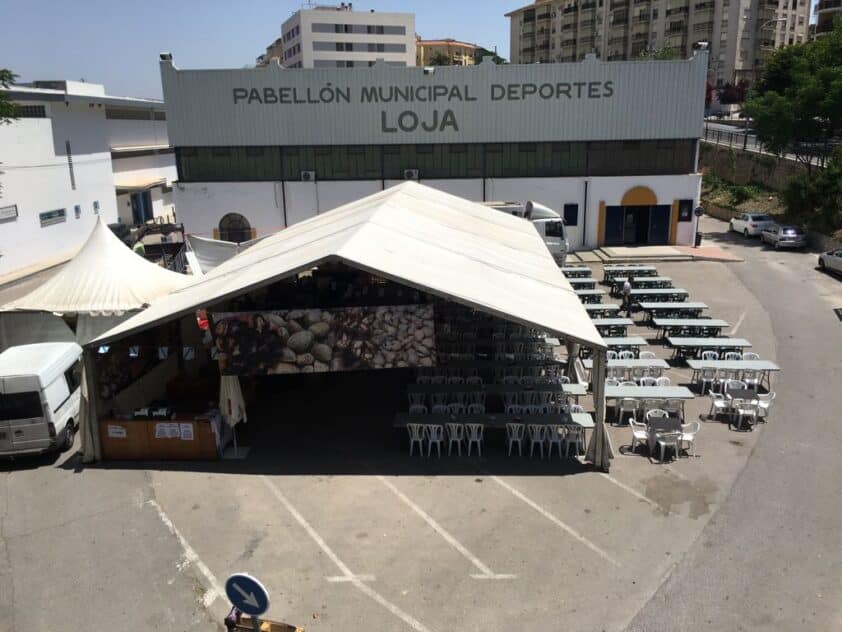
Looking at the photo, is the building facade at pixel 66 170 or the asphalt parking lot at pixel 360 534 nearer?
the asphalt parking lot at pixel 360 534

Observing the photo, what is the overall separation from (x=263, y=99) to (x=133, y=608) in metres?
25.0

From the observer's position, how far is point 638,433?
1221cm

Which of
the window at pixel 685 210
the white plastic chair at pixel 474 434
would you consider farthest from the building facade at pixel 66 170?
the window at pixel 685 210

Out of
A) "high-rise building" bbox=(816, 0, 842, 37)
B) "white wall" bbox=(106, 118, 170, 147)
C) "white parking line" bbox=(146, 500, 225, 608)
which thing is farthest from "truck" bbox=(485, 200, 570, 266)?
"high-rise building" bbox=(816, 0, 842, 37)

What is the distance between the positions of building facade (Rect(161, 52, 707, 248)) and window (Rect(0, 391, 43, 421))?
65.4 feet

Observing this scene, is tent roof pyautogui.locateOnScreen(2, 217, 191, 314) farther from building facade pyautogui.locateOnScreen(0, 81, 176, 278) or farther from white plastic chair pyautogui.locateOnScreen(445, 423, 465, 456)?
building facade pyautogui.locateOnScreen(0, 81, 176, 278)

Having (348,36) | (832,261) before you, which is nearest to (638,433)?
(832,261)

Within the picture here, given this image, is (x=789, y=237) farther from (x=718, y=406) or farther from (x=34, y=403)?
(x=34, y=403)

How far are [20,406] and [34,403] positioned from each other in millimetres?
213

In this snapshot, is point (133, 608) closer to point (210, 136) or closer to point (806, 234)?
point (210, 136)

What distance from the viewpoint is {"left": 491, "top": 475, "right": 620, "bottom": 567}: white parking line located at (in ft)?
29.9

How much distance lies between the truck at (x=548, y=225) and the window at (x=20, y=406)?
1851 centimetres

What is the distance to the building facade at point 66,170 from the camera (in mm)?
30906

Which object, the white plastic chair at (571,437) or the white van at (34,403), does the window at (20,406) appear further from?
the white plastic chair at (571,437)
